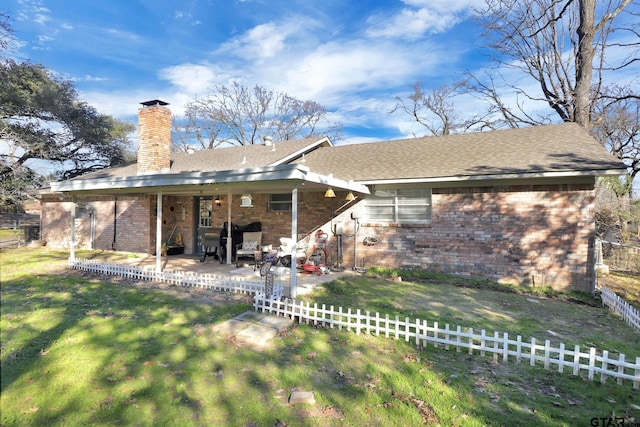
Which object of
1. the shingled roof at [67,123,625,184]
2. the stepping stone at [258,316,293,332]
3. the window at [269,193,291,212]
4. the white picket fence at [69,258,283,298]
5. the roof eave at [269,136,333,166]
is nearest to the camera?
the stepping stone at [258,316,293,332]

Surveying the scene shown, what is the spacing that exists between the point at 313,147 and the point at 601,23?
1431 centimetres

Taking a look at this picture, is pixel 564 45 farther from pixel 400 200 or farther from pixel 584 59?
pixel 400 200

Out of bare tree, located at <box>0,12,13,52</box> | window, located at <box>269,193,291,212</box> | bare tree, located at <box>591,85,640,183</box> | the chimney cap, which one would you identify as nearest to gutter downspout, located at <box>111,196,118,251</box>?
the chimney cap

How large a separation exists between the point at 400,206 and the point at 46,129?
2110cm

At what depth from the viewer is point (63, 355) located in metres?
4.02

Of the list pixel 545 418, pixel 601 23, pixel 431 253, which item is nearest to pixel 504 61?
pixel 601 23

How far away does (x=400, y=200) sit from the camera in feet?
33.0

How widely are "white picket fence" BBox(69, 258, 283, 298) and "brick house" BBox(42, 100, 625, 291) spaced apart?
788mm

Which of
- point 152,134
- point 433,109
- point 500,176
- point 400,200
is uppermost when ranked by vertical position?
point 433,109

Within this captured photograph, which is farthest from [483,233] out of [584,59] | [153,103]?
[584,59]

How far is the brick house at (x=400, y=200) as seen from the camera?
7887 mm

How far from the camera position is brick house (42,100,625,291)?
789 cm

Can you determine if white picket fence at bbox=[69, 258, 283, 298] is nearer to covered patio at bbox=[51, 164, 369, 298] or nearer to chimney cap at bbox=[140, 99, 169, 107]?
covered patio at bbox=[51, 164, 369, 298]

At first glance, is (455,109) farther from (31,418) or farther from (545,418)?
(31,418)
